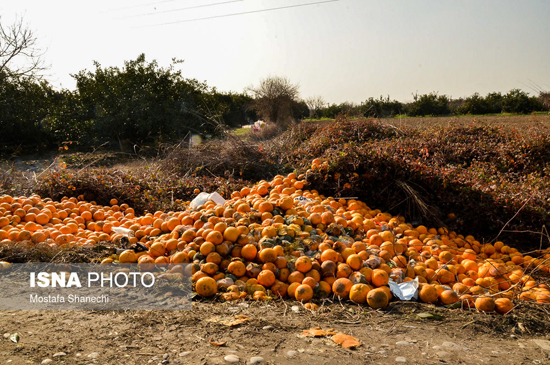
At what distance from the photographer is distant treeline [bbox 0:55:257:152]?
543 inches

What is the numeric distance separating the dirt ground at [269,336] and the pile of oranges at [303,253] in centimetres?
19

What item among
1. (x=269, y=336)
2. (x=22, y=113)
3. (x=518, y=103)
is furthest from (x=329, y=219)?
(x=518, y=103)

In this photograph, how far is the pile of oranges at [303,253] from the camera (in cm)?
279

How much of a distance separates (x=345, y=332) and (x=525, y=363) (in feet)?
3.15

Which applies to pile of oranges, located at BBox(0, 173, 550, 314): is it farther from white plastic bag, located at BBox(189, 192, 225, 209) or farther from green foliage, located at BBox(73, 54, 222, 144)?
green foliage, located at BBox(73, 54, 222, 144)

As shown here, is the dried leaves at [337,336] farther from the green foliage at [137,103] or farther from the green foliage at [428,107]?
the green foliage at [428,107]

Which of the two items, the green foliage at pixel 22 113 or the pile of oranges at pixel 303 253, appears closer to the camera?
the pile of oranges at pixel 303 253

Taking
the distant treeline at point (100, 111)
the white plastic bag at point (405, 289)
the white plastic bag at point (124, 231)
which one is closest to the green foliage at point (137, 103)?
the distant treeline at point (100, 111)

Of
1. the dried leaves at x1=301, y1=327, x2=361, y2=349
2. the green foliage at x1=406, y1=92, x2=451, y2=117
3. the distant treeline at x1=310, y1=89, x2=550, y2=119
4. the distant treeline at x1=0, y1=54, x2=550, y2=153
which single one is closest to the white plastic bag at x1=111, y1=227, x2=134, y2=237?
the dried leaves at x1=301, y1=327, x2=361, y2=349

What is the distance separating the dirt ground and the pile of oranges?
19 cm

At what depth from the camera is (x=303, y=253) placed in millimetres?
3227

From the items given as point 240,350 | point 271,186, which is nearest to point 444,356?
point 240,350

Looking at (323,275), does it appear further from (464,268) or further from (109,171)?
(109,171)

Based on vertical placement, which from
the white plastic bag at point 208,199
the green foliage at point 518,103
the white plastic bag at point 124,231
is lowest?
the white plastic bag at point 124,231
